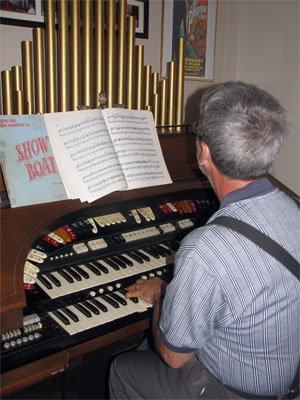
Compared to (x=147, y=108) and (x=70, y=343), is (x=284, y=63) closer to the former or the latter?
(x=147, y=108)

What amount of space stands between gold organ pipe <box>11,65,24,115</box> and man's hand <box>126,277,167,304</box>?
880 mm

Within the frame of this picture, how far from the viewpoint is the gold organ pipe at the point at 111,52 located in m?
1.81

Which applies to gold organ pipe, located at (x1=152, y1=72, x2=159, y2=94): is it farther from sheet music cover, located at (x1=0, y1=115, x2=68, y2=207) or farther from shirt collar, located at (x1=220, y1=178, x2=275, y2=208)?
shirt collar, located at (x1=220, y1=178, x2=275, y2=208)

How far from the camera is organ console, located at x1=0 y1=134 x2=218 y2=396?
3.99 ft

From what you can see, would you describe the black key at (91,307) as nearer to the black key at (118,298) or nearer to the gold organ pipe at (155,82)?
the black key at (118,298)

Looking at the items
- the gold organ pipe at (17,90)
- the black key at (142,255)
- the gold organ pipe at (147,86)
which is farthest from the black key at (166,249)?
the gold organ pipe at (17,90)

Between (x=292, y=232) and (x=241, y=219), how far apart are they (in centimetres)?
18

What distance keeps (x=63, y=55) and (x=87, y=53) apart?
0.11 metres

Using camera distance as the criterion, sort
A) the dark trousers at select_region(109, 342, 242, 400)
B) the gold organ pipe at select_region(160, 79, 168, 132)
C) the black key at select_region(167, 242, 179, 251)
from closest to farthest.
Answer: the dark trousers at select_region(109, 342, 242, 400) → the black key at select_region(167, 242, 179, 251) → the gold organ pipe at select_region(160, 79, 168, 132)

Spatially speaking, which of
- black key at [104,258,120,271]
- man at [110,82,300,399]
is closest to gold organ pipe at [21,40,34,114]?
black key at [104,258,120,271]

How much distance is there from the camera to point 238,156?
1067mm

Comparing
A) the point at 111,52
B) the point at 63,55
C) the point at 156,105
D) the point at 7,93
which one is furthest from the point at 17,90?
the point at 156,105

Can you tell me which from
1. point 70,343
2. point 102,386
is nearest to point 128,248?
point 70,343

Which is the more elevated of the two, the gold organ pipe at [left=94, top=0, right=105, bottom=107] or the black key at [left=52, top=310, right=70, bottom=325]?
the gold organ pipe at [left=94, top=0, right=105, bottom=107]
